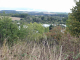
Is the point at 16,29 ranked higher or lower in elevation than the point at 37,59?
lower

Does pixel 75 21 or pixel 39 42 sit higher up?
pixel 75 21

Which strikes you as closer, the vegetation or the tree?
the vegetation

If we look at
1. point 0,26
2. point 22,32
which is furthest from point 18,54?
point 0,26

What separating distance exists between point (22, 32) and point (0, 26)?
3842 mm

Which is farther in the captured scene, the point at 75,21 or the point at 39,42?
the point at 75,21

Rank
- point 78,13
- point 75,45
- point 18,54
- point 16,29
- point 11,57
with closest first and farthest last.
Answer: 1. point 11,57
2. point 18,54
3. point 75,45
4. point 78,13
5. point 16,29

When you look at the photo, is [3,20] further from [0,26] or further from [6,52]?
[6,52]

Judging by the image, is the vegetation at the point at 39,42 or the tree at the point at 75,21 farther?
the tree at the point at 75,21

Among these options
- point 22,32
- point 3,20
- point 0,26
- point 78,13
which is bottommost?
point 22,32

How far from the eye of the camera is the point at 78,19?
40.3 ft

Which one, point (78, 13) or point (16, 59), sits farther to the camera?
point (78, 13)

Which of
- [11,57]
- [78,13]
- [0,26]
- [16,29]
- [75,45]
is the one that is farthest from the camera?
[16,29]

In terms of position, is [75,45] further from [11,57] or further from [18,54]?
[11,57]

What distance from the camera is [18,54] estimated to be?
2379mm
